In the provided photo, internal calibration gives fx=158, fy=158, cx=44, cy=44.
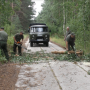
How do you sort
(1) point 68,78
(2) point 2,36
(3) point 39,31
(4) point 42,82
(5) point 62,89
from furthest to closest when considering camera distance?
(3) point 39,31
(2) point 2,36
(1) point 68,78
(4) point 42,82
(5) point 62,89

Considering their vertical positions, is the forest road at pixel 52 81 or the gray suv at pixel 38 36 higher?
the gray suv at pixel 38 36

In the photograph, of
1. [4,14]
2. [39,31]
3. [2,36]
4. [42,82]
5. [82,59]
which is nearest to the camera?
[42,82]

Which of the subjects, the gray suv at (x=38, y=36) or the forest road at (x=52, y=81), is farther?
the gray suv at (x=38, y=36)

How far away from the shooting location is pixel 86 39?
12.1m

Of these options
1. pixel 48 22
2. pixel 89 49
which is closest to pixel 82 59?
pixel 89 49

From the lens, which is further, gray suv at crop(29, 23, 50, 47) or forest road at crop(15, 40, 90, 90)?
gray suv at crop(29, 23, 50, 47)

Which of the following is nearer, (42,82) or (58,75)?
(42,82)

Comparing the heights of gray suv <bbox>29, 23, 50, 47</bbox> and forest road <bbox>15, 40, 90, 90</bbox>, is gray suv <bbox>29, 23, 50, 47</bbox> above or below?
above

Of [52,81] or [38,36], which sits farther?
[38,36]

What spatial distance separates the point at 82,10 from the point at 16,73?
7.68 metres

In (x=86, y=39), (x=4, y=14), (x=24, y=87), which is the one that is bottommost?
(x=24, y=87)

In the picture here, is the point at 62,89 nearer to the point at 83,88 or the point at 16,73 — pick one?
the point at 83,88

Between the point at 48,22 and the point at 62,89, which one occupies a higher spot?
the point at 48,22

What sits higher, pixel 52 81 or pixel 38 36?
pixel 38 36
